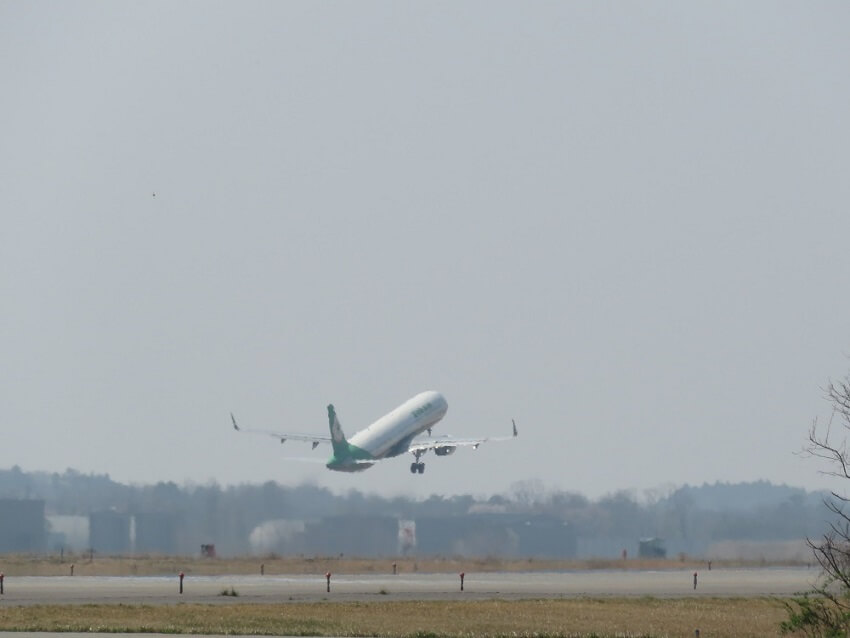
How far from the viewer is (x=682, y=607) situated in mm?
67312

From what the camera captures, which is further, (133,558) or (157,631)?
(133,558)

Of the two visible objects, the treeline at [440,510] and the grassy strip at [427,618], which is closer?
the grassy strip at [427,618]

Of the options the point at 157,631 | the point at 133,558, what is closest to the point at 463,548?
the point at 133,558

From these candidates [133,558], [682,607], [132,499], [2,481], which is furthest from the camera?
[2,481]

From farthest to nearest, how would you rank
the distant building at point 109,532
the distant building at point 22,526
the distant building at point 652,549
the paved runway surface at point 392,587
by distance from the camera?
the distant building at point 652,549 → the distant building at point 22,526 → the distant building at point 109,532 → the paved runway surface at point 392,587

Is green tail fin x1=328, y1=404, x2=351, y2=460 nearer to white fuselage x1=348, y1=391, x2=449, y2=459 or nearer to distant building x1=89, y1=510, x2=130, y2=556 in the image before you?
white fuselage x1=348, y1=391, x2=449, y2=459

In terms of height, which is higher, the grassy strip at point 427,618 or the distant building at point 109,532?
the distant building at point 109,532

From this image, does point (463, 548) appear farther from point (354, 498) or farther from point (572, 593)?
point (572, 593)

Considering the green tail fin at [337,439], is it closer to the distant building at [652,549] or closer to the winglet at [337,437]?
the winglet at [337,437]

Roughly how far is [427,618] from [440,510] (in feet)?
258

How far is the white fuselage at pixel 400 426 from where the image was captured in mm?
131125

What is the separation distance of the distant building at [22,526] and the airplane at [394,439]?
18014mm

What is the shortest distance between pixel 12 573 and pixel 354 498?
42126mm

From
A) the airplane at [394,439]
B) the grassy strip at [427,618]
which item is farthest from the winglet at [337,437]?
the grassy strip at [427,618]
